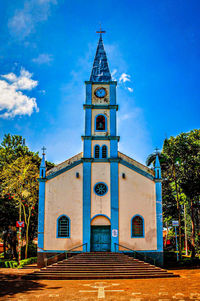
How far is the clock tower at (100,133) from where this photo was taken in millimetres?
22136

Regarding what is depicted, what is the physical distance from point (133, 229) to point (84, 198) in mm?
4203

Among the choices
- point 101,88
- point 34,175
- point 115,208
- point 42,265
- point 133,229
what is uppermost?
point 101,88

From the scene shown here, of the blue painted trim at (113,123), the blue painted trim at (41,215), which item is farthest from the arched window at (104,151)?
the blue painted trim at (41,215)

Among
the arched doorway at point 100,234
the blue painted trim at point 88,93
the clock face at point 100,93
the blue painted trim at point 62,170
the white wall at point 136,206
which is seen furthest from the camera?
the clock face at point 100,93

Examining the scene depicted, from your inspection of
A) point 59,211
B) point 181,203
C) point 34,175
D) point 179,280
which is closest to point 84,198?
point 59,211

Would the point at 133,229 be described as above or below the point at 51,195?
below

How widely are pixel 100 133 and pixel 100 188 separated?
4.39 metres

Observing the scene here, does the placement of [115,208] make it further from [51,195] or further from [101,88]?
[101,88]

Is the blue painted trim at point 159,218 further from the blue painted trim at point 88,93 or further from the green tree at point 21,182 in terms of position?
the green tree at point 21,182

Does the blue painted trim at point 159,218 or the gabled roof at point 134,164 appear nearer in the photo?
the blue painted trim at point 159,218

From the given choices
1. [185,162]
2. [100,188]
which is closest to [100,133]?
[100,188]

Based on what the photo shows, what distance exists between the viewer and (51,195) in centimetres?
2222

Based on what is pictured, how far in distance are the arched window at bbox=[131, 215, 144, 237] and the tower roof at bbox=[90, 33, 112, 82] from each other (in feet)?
37.9

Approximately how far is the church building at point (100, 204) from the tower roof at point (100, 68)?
15.5ft
